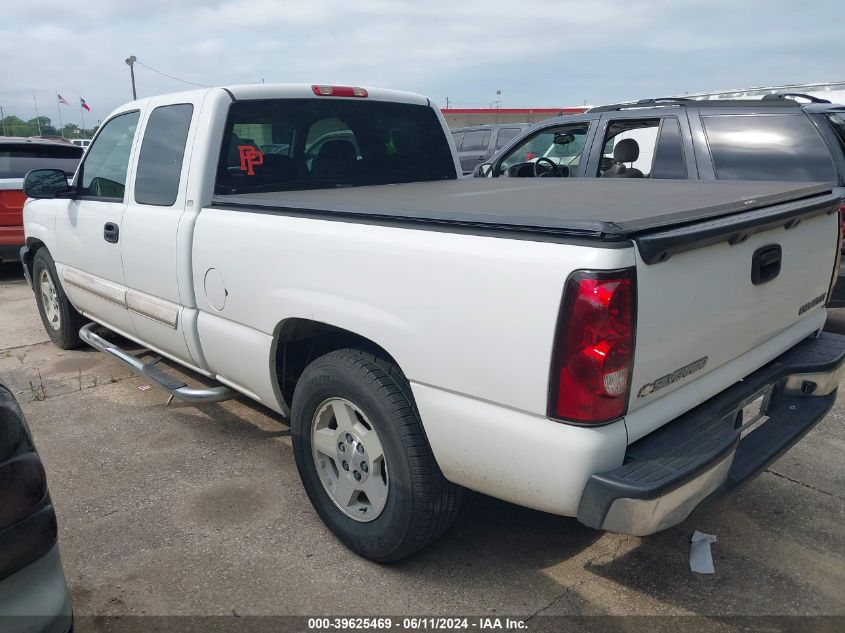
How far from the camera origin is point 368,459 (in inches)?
105

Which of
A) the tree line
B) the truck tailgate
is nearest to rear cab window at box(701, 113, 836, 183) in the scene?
the truck tailgate

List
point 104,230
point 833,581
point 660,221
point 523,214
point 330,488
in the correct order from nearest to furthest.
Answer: point 660,221 → point 523,214 → point 833,581 → point 330,488 → point 104,230

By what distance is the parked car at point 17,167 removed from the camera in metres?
8.09

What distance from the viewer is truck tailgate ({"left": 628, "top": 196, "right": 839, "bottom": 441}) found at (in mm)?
2014

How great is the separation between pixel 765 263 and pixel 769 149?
3265mm

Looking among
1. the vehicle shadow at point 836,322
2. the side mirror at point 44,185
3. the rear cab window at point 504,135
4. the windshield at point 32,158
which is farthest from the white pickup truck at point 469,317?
the rear cab window at point 504,135

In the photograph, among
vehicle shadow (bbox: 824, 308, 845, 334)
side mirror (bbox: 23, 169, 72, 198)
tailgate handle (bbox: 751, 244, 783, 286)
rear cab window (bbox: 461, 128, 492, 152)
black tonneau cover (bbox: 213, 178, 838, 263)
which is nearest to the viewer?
black tonneau cover (bbox: 213, 178, 838, 263)

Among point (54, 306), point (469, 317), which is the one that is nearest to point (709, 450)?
point (469, 317)

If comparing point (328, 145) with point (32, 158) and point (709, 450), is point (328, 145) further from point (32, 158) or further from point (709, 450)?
point (32, 158)

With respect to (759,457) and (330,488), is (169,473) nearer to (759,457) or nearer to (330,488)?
(330,488)

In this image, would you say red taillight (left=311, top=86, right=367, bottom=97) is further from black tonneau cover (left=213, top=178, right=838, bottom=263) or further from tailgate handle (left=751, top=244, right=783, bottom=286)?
tailgate handle (left=751, top=244, right=783, bottom=286)

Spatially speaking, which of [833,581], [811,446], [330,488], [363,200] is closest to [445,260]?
[363,200]

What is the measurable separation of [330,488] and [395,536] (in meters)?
0.46

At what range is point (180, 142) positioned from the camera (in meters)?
3.62
